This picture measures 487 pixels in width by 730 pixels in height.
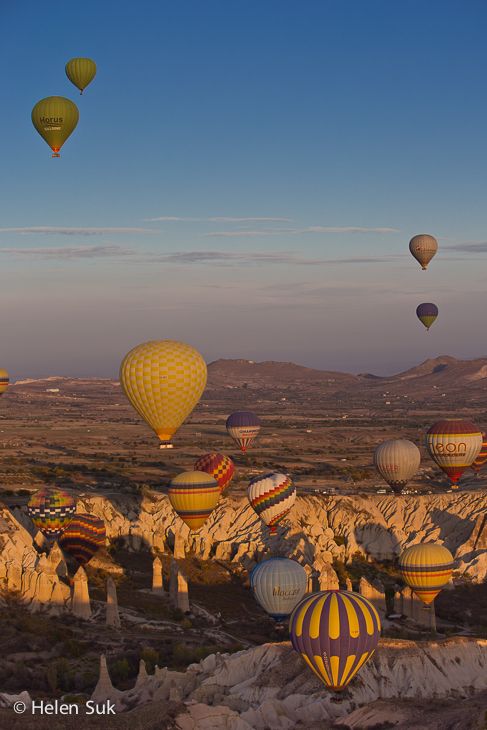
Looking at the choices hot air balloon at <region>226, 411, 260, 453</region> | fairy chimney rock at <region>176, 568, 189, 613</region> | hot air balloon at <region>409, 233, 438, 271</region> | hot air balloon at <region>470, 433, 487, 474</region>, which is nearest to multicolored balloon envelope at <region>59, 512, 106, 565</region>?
fairy chimney rock at <region>176, 568, 189, 613</region>

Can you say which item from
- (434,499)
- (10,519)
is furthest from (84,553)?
(434,499)

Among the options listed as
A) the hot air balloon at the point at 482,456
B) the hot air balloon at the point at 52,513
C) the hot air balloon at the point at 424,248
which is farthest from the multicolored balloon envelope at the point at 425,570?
the hot air balloon at the point at 424,248

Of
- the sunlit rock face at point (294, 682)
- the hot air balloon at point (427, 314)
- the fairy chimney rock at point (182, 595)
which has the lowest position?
the fairy chimney rock at point (182, 595)

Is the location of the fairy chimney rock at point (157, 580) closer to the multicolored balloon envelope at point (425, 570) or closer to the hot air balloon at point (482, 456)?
the multicolored balloon envelope at point (425, 570)

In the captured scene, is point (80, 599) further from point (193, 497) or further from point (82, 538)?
point (193, 497)

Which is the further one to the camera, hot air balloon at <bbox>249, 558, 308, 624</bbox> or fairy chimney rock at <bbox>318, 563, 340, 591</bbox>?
fairy chimney rock at <bbox>318, 563, 340, 591</bbox>

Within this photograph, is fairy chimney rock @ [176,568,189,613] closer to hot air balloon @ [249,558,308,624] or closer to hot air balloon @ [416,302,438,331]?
hot air balloon @ [249,558,308,624]

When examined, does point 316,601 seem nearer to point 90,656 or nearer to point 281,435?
point 90,656

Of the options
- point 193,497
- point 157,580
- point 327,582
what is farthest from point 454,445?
point 157,580
